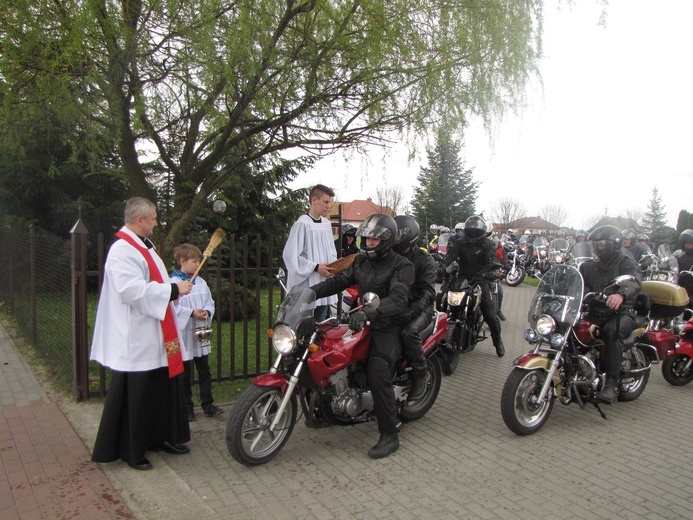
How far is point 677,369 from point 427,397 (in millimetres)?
3601

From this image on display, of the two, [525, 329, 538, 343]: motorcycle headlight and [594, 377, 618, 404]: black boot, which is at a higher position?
[525, 329, 538, 343]: motorcycle headlight

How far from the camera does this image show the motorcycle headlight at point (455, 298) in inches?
282

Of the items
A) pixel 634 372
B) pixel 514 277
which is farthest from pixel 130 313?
pixel 514 277

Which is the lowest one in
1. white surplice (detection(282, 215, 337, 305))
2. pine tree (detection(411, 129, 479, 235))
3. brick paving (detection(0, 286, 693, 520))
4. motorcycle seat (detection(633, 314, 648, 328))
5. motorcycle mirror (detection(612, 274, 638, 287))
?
brick paving (detection(0, 286, 693, 520))

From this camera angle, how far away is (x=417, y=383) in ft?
15.2

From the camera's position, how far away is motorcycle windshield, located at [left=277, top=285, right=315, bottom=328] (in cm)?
394

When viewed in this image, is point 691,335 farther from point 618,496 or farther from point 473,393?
point 618,496

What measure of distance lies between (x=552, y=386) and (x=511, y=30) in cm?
350

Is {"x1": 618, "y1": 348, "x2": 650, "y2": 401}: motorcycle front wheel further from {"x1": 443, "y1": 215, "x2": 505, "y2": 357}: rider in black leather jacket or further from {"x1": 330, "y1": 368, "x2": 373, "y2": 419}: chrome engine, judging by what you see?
{"x1": 330, "y1": 368, "x2": 373, "y2": 419}: chrome engine

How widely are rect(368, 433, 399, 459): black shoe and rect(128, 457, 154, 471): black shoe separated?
1631 millimetres

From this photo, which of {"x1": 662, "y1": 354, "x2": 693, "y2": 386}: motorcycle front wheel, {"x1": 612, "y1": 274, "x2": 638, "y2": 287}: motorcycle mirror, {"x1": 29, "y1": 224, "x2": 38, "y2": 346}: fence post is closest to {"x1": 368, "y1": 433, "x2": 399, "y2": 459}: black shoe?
{"x1": 612, "y1": 274, "x2": 638, "y2": 287}: motorcycle mirror

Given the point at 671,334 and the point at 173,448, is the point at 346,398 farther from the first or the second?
the point at 671,334

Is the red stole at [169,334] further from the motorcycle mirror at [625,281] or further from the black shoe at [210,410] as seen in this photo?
the motorcycle mirror at [625,281]

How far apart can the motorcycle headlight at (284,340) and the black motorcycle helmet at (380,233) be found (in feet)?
3.15
